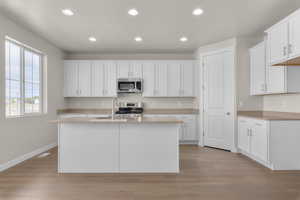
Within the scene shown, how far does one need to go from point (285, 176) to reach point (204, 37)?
3.09 m

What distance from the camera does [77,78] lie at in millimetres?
5129

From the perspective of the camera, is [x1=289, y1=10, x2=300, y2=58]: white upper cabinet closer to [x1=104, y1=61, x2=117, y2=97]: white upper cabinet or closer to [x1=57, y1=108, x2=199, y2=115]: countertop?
[x1=57, y1=108, x2=199, y2=115]: countertop

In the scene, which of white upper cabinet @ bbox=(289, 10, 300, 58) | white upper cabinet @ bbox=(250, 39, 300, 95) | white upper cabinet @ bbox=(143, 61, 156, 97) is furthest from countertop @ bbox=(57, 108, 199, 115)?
white upper cabinet @ bbox=(289, 10, 300, 58)

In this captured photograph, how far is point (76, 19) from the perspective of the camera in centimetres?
321

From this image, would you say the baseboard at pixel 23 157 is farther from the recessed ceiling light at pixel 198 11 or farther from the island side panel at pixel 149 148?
the recessed ceiling light at pixel 198 11

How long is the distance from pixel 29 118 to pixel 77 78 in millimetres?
1779

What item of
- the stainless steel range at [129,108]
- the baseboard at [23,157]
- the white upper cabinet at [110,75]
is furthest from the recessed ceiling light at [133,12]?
the baseboard at [23,157]

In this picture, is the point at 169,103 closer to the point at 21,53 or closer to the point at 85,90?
the point at 85,90

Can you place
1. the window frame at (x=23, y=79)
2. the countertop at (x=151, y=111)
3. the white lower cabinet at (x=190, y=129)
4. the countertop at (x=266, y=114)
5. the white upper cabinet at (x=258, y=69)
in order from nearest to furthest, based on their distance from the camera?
the countertop at (x=266, y=114), the window frame at (x=23, y=79), the white upper cabinet at (x=258, y=69), the white lower cabinet at (x=190, y=129), the countertop at (x=151, y=111)

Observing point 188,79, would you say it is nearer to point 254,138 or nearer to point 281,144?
point 254,138

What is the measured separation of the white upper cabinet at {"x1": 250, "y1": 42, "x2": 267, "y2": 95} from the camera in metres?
3.62

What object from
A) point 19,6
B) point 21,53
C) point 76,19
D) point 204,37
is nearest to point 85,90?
point 21,53

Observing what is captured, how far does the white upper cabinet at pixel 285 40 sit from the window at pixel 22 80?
187 inches

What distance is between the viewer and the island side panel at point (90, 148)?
2896mm
